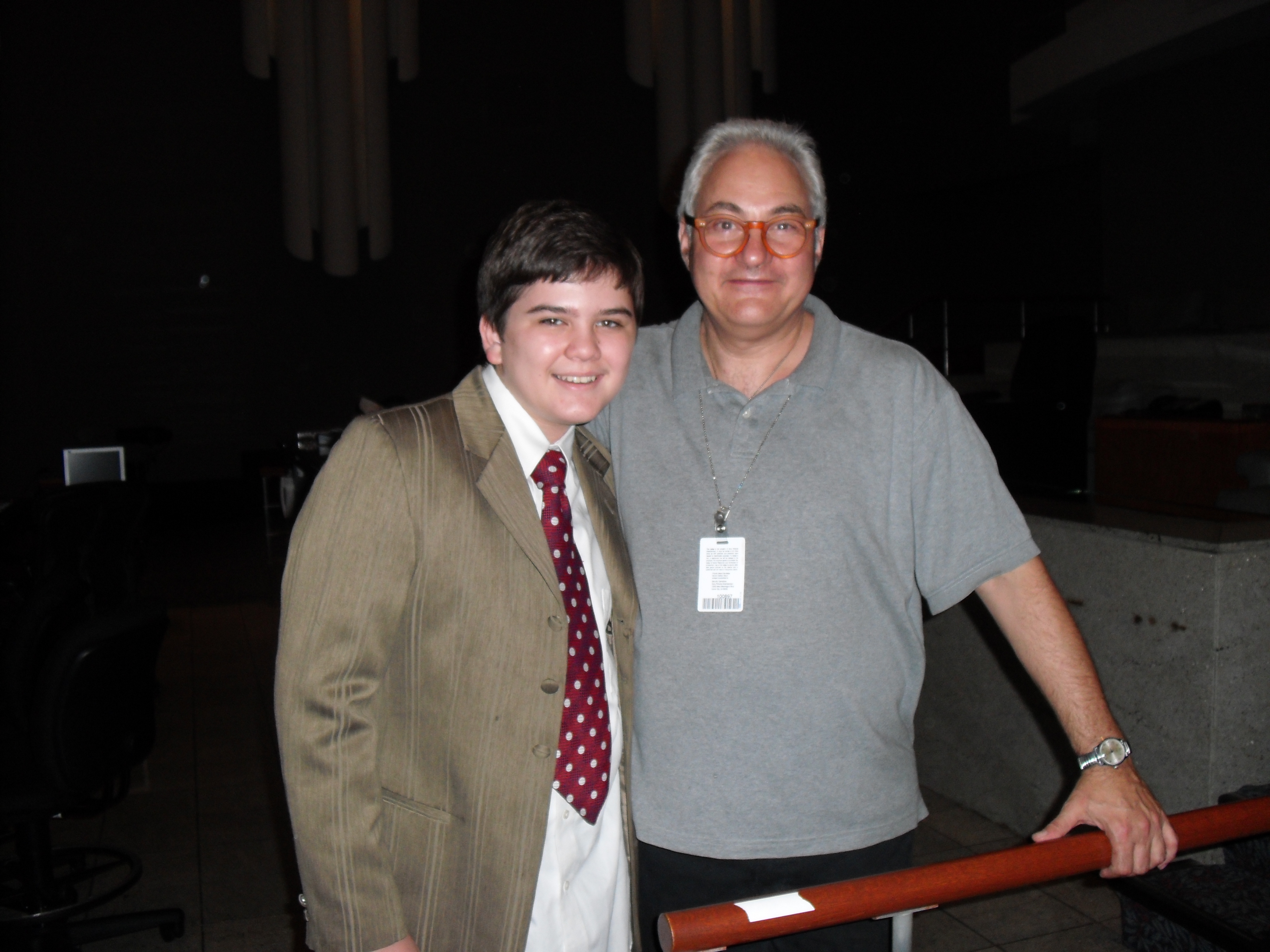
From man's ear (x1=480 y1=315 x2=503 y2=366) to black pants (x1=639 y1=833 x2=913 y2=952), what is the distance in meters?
0.77

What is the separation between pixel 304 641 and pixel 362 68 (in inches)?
400

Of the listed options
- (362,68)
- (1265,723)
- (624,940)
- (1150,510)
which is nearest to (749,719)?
(624,940)

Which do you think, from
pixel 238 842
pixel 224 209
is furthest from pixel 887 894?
pixel 224 209

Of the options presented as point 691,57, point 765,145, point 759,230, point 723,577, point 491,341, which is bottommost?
point 723,577

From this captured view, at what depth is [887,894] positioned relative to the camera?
0.95m

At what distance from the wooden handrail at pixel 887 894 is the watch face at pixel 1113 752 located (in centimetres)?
24

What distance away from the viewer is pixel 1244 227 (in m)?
10.1

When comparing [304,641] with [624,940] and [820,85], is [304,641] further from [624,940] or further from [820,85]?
[820,85]

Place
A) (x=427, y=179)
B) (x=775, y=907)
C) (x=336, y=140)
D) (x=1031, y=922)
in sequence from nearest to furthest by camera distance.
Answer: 1. (x=775, y=907)
2. (x=1031, y=922)
3. (x=336, y=140)
4. (x=427, y=179)

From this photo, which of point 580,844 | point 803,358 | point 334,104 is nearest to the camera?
point 580,844

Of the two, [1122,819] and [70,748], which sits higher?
[1122,819]

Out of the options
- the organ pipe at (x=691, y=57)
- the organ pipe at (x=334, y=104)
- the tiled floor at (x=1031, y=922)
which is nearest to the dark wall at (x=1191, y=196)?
the organ pipe at (x=691, y=57)

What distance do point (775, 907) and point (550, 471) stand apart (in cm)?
66

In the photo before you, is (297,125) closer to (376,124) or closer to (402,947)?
(376,124)
